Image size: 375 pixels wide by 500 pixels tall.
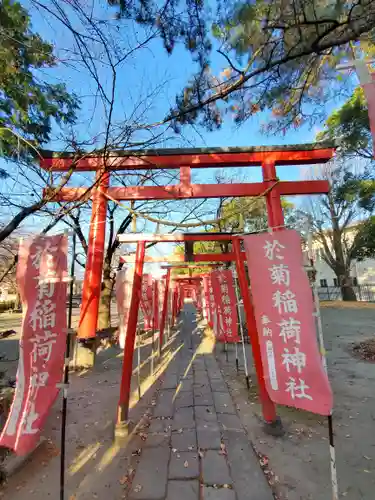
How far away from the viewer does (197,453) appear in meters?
3.34

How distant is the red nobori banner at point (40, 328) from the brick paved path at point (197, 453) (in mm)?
1258

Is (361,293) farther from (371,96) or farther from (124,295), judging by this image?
(371,96)

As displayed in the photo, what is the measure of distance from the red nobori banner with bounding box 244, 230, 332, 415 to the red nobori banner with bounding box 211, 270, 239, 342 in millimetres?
4672

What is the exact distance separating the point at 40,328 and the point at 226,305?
237 inches

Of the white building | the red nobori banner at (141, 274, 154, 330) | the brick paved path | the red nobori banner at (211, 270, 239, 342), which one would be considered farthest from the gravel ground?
the white building

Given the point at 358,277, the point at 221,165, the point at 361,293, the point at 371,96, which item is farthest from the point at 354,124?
the point at 358,277

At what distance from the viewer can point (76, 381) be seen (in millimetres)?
6578

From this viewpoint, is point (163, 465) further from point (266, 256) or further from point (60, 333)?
point (266, 256)

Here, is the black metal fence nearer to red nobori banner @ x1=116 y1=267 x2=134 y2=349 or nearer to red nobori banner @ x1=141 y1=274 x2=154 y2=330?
red nobori banner @ x1=141 y1=274 x2=154 y2=330

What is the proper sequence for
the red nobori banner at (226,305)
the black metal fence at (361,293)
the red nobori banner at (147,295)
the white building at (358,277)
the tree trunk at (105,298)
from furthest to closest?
the white building at (358,277) → the black metal fence at (361,293) → the tree trunk at (105,298) → the red nobori banner at (147,295) → the red nobori banner at (226,305)

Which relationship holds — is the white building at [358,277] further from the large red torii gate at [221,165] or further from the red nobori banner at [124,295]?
the large red torii gate at [221,165]

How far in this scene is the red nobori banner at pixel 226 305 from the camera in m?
8.02

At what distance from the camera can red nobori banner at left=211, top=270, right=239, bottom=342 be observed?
802cm

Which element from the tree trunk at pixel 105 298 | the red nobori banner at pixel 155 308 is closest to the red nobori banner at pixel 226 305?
the red nobori banner at pixel 155 308
